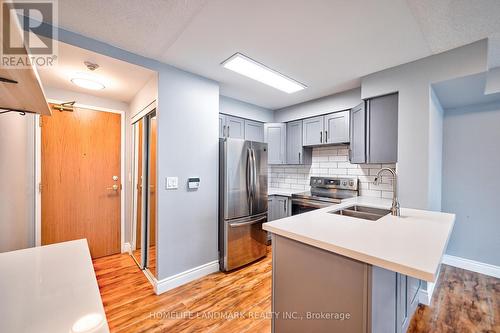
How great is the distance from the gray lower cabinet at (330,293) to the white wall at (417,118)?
102 centimetres

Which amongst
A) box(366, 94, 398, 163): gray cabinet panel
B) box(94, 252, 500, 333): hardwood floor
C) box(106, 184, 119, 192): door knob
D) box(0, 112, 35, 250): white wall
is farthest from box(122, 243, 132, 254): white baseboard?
box(366, 94, 398, 163): gray cabinet panel

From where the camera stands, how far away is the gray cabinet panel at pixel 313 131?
3.33m

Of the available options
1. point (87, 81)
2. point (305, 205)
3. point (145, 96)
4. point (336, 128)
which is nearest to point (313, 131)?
point (336, 128)

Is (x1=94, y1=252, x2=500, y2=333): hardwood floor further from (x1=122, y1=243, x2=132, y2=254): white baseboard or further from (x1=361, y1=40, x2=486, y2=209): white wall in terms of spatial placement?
(x1=361, y1=40, x2=486, y2=209): white wall

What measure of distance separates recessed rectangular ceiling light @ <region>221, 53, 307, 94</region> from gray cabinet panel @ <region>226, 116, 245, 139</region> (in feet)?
2.95

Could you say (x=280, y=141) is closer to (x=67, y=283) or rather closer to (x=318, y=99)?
(x=318, y=99)

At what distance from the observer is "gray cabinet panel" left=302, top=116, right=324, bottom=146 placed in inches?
131

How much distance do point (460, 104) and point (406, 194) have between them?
1677 millimetres

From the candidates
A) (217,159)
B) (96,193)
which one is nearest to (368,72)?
(217,159)

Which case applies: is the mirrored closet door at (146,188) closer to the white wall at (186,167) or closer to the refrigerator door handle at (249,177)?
the white wall at (186,167)

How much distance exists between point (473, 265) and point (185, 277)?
12.1ft

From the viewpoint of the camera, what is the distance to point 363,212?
2.10 metres

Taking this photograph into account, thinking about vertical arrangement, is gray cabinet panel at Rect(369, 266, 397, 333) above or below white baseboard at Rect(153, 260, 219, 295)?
above

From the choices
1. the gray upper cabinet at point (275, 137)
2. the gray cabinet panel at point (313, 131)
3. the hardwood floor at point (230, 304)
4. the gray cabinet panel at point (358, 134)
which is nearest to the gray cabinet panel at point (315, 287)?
the hardwood floor at point (230, 304)
